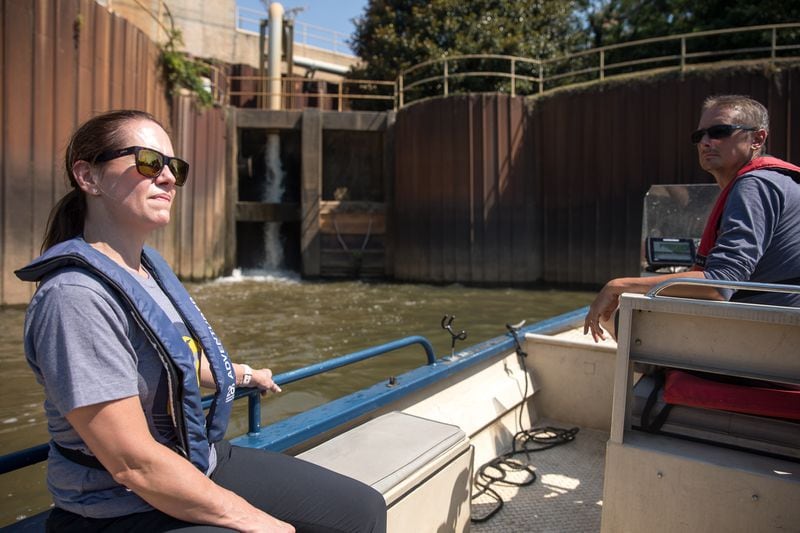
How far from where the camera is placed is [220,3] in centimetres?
2172

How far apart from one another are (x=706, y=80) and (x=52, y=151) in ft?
36.5

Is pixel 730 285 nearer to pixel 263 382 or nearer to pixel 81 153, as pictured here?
pixel 263 382

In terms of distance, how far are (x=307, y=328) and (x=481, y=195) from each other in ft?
20.1

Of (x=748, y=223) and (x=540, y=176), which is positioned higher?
(x=540, y=176)

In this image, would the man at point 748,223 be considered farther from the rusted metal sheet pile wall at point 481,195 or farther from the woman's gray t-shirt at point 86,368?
the rusted metal sheet pile wall at point 481,195

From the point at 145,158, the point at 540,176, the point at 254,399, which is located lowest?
the point at 254,399

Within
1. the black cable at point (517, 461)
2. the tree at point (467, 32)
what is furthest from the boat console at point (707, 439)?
the tree at point (467, 32)

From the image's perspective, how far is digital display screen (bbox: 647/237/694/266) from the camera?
393 cm

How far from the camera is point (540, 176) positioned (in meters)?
12.9

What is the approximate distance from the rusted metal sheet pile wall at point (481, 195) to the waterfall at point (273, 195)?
446cm

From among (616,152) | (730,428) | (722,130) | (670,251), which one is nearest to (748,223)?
(722,130)

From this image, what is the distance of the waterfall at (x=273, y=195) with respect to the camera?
15789mm

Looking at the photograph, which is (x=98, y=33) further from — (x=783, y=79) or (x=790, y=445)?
(x=783, y=79)

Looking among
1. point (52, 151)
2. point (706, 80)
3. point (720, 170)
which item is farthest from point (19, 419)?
point (706, 80)
